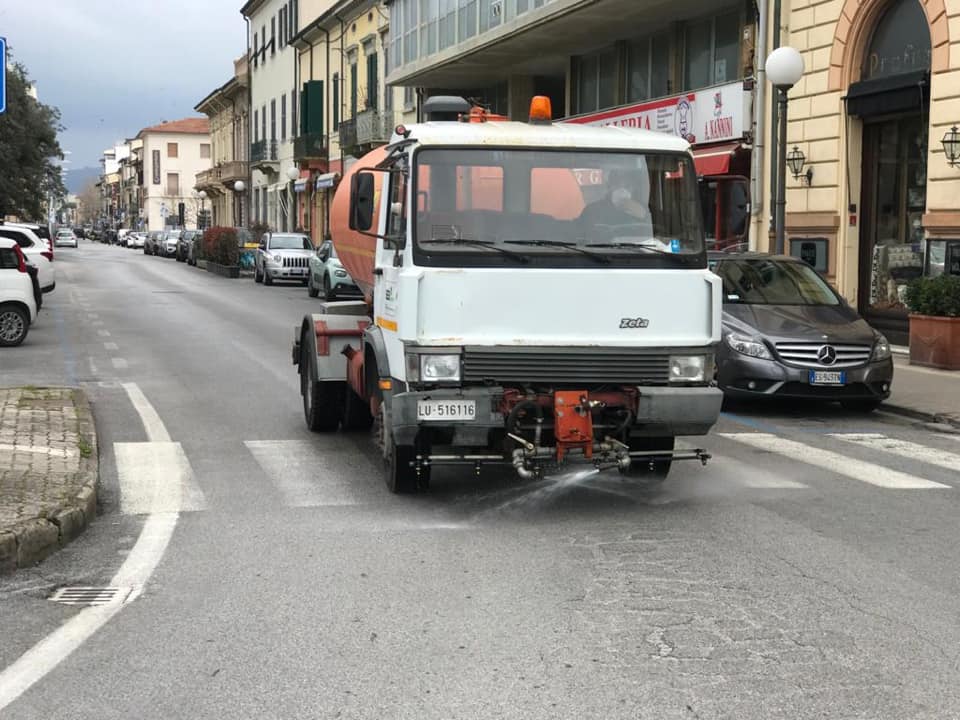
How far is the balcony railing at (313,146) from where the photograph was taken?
5406 cm

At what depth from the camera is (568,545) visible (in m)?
6.98

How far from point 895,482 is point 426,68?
2708 cm

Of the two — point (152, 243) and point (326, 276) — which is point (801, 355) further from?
point (152, 243)

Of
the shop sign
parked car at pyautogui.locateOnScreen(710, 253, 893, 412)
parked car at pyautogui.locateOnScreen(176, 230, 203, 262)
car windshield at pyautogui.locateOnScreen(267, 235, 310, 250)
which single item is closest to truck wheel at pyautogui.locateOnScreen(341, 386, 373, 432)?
parked car at pyautogui.locateOnScreen(710, 253, 893, 412)

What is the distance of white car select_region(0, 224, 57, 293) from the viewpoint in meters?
28.2

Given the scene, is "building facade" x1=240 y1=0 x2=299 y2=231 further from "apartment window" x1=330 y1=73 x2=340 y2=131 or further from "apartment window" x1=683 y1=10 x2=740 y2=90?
"apartment window" x1=683 y1=10 x2=740 y2=90

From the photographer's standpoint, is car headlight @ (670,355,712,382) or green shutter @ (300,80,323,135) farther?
green shutter @ (300,80,323,135)

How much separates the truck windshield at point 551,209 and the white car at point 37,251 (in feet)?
72.0

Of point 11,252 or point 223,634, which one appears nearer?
point 223,634

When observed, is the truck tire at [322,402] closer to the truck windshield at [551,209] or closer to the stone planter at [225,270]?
the truck windshield at [551,209]

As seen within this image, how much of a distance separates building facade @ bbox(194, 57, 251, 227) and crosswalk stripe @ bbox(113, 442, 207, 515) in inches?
2392

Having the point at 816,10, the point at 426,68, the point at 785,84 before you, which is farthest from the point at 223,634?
the point at 426,68

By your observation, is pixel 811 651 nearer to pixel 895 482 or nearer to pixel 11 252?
pixel 895 482

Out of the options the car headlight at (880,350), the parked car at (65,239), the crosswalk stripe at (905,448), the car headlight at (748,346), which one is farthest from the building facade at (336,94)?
the parked car at (65,239)
